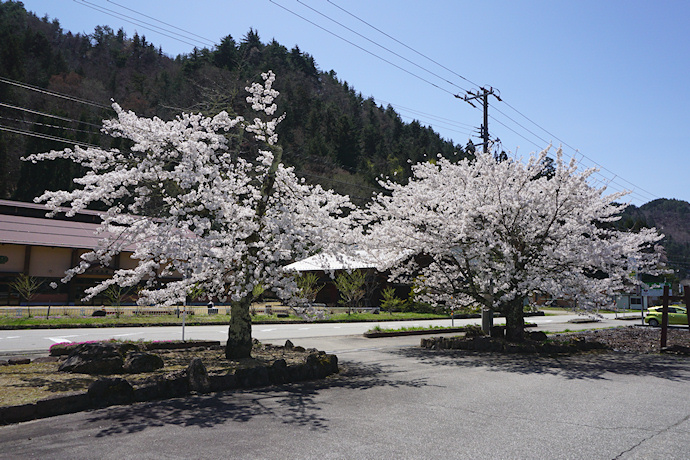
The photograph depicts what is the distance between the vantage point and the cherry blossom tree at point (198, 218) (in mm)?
9086

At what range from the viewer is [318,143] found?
227ft

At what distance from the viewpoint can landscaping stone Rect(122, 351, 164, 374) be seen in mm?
8664

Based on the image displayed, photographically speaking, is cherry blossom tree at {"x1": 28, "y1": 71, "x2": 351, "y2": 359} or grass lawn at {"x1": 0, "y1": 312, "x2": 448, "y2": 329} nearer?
cherry blossom tree at {"x1": 28, "y1": 71, "x2": 351, "y2": 359}

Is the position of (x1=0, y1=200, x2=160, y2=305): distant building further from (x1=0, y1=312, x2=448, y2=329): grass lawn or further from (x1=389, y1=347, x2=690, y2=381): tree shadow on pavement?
(x1=389, y1=347, x2=690, y2=381): tree shadow on pavement

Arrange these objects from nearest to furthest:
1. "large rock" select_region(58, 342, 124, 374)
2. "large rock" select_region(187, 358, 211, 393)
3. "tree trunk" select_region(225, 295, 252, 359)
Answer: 1. "large rock" select_region(187, 358, 211, 393)
2. "large rock" select_region(58, 342, 124, 374)
3. "tree trunk" select_region(225, 295, 252, 359)

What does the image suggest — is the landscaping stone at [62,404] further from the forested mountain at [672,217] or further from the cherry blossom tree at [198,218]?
the forested mountain at [672,217]

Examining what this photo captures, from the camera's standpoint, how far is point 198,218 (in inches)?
360

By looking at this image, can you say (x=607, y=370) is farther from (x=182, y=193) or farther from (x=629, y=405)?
(x=182, y=193)

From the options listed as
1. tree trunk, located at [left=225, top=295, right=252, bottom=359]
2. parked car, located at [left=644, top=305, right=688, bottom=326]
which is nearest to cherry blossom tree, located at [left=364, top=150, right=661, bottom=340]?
tree trunk, located at [left=225, top=295, right=252, bottom=359]

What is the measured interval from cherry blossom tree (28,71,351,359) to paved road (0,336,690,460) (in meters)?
2.62

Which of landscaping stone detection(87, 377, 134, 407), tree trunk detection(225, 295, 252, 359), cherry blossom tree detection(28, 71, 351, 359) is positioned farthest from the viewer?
tree trunk detection(225, 295, 252, 359)

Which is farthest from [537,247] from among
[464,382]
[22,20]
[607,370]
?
[22,20]

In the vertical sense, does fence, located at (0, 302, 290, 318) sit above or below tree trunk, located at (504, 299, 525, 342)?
below

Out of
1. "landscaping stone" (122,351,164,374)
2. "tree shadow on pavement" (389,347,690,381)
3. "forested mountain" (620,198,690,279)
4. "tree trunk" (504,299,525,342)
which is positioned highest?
"forested mountain" (620,198,690,279)
